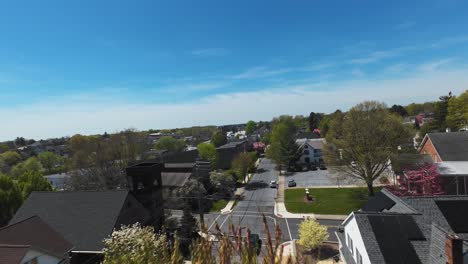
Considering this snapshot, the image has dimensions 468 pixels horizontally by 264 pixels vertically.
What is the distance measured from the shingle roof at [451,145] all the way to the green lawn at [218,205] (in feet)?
106

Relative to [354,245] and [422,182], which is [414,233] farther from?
[422,182]

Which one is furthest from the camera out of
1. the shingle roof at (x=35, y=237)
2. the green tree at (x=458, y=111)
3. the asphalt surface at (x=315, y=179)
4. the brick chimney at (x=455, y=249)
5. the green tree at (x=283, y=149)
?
the green tree at (x=283, y=149)

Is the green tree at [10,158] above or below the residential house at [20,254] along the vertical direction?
below

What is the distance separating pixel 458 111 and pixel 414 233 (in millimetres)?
67304

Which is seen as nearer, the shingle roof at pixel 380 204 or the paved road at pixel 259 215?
the shingle roof at pixel 380 204

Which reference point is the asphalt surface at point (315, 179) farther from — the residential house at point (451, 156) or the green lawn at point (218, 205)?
the green lawn at point (218, 205)

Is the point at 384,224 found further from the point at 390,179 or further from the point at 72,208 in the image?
the point at 390,179

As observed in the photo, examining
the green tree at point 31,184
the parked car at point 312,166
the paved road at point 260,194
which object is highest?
the green tree at point 31,184

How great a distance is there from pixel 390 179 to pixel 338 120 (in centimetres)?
1775

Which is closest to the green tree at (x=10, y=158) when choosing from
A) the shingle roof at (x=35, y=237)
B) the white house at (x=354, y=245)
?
the shingle roof at (x=35, y=237)

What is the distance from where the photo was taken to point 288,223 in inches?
1423

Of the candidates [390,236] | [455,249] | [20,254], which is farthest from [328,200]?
[20,254]

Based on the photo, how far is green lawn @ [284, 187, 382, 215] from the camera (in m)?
39.6

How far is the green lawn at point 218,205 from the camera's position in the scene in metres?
44.9
